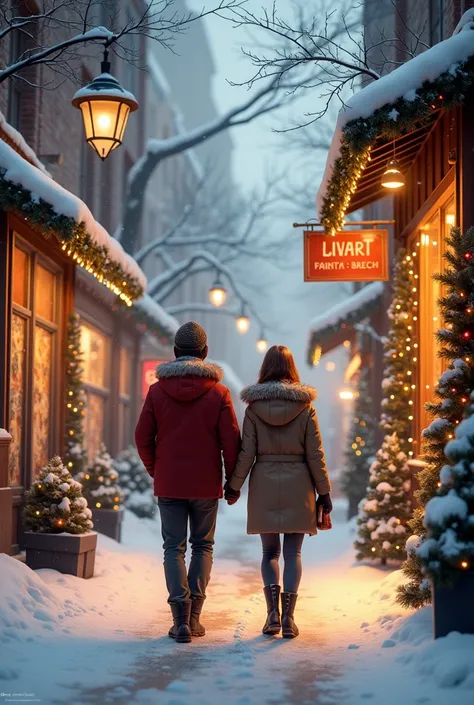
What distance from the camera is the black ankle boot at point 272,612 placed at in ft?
23.7

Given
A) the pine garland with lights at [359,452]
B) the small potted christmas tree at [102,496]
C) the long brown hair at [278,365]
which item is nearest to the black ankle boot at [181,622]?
the long brown hair at [278,365]

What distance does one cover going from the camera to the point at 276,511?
7.22 m

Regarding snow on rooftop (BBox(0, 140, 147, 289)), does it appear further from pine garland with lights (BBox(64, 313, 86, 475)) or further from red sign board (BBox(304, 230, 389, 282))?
pine garland with lights (BBox(64, 313, 86, 475))

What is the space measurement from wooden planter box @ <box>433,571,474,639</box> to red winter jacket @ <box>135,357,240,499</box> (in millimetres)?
1821

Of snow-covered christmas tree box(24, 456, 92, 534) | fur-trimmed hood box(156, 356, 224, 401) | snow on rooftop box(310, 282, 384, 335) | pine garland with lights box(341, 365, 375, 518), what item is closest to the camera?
fur-trimmed hood box(156, 356, 224, 401)

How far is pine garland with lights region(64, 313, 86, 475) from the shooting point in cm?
1262

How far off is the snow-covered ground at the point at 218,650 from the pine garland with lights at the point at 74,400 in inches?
121

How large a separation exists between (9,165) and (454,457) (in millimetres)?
→ 5037

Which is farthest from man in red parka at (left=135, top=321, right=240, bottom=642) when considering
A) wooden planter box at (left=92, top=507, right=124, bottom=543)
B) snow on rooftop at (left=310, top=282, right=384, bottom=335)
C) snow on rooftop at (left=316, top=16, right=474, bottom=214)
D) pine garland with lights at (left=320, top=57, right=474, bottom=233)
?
snow on rooftop at (left=310, top=282, right=384, bottom=335)

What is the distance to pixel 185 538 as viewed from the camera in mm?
7254

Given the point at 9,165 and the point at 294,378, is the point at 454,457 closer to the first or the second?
the point at 294,378

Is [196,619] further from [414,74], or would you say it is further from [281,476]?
[414,74]

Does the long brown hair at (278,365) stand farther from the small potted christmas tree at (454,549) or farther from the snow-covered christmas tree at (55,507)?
the snow-covered christmas tree at (55,507)

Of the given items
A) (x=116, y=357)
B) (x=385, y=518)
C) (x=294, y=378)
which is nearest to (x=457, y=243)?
(x=294, y=378)
